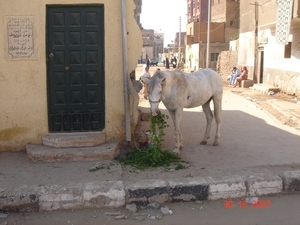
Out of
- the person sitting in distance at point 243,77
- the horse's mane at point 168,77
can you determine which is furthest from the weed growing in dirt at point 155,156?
the person sitting in distance at point 243,77

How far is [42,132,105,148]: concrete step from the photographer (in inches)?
227

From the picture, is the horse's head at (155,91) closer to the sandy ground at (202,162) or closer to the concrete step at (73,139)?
the sandy ground at (202,162)

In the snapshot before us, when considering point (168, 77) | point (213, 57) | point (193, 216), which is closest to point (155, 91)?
point (168, 77)

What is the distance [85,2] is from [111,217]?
138 inches

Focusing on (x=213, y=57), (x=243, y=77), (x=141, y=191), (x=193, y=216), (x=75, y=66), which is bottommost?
(x=193, y=216)

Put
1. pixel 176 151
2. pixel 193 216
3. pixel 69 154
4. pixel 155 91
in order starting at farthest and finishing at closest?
pixel 176 151 < pixel 69 154 < pixel 155 91 < pixel 193 216

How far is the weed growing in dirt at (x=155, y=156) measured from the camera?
5359mm

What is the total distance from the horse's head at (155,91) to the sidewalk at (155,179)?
35.5 inches

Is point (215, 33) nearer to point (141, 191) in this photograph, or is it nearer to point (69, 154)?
point (69, 154)

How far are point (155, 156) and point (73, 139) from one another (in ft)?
4.45

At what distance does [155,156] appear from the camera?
544 centimetres

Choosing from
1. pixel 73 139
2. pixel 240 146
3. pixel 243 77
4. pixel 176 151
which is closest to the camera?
pixel 73 139

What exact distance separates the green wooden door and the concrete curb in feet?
6.18

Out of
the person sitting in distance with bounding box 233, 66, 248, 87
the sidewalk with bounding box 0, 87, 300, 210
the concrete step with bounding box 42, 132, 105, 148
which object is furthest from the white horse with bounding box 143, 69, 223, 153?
the person sitting in distance with bounding box 233, 66, 248, 87
